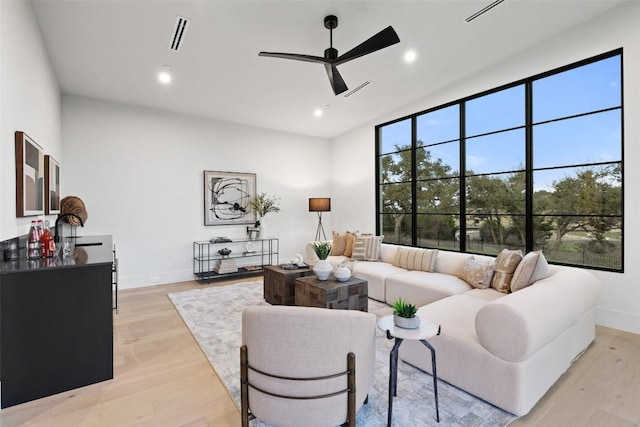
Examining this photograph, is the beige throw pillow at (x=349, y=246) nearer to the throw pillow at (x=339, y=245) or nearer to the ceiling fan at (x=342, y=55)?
the throw pillow at (x=339, y=245)

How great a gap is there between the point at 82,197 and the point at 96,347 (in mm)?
3265

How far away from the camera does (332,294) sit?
3035 millimetres

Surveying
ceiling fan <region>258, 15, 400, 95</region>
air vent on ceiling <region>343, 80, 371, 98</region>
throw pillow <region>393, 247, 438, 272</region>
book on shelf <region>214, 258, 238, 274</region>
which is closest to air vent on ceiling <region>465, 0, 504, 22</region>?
ceiling fan <region>258, 15, 400, 95</region>

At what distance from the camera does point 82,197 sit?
459 centimetres

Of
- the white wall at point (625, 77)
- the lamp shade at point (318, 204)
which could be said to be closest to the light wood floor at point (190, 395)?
the white wall at point (625, 77)

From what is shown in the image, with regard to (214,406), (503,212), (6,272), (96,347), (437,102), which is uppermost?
(437,102)

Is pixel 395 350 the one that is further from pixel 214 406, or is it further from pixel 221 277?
pixel 221 277

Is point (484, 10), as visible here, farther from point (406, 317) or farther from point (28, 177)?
point (28, 177)

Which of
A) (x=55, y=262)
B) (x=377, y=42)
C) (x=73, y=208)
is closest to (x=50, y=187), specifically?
(x=73, y=208)

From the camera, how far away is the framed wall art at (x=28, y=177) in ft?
7.54

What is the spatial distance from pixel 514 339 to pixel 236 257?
491 cm

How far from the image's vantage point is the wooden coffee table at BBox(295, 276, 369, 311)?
3.04 metres

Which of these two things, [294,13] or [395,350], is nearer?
[395,350]

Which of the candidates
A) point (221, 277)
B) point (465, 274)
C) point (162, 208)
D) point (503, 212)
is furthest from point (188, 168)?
point (503, 212)
